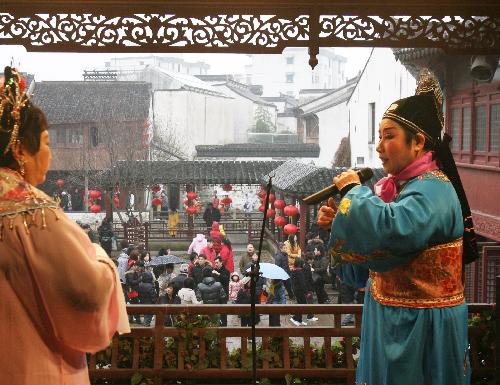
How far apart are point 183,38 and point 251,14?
46 centimetres

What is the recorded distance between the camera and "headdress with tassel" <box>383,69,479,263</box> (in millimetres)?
3398

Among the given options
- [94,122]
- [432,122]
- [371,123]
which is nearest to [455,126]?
[432,122]

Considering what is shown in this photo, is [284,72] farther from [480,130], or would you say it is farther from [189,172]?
[480,130]

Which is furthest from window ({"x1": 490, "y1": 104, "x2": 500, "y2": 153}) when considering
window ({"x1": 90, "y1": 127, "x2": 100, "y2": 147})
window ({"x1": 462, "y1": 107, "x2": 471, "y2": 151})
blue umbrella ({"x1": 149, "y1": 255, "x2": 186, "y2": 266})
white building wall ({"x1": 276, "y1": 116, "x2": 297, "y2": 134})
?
white building wall ({"x1": 276, "y1": 116, "x2": 297, "y2": 134})

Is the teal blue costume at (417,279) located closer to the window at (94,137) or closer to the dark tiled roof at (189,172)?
the dark tiled roof at (189,172)

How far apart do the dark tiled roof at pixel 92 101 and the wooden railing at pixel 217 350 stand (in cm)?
2083

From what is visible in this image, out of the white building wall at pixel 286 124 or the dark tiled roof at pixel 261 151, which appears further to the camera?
the white building wall at pixel 286 124

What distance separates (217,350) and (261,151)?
2590cm

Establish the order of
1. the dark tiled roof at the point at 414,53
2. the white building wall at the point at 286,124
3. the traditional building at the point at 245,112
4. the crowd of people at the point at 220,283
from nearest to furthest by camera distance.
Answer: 1. the crowd of people at the point at 220,283
2. the dark tiled roof at the point at 414,53
3. the traditional building at the point at 245,112
4. the white building wall at the point at 286,124

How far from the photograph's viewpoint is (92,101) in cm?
2755

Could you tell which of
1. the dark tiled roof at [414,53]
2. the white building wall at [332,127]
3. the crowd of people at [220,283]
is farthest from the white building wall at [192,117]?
the dark tiled roof at [414,53]

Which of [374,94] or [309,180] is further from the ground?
[374,94]

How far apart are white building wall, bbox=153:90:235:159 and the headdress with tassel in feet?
82.6

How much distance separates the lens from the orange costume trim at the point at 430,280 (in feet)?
10.8
